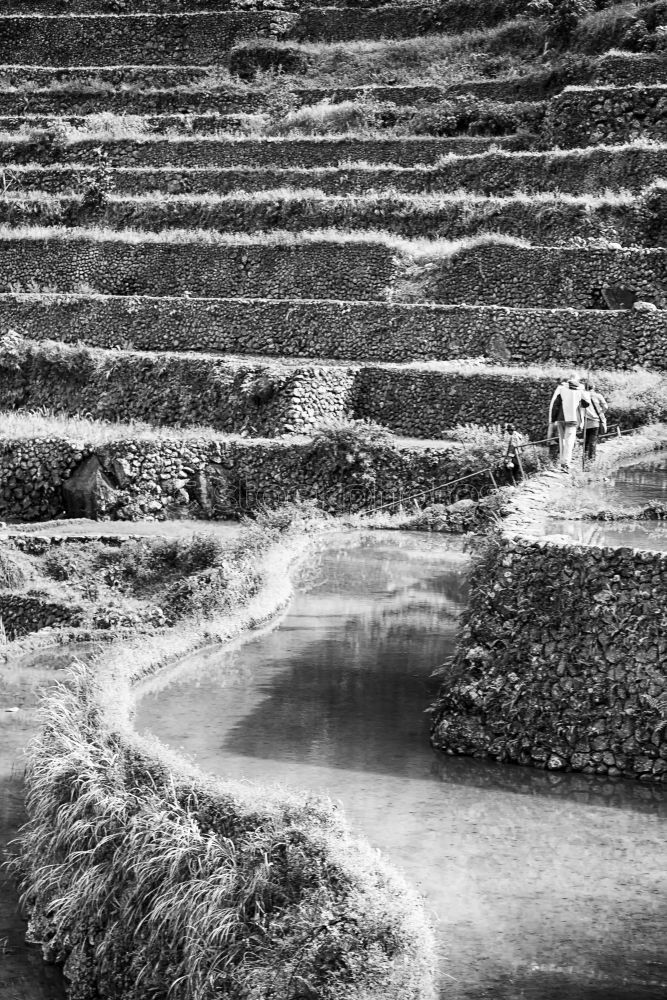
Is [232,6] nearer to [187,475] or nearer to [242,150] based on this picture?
[242,150]

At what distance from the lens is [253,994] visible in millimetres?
8992

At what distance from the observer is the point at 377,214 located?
113 feet

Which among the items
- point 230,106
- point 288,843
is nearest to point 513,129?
point 230,106

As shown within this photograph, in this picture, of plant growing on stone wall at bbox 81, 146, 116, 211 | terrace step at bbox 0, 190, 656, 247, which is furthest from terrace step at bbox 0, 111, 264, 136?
terrace step at bbox 0, 190, 656, 247

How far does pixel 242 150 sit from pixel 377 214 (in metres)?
6.46

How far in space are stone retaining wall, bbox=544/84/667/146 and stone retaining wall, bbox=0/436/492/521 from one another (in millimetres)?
14725

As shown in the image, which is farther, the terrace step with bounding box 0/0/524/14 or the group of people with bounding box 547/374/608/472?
the terrace step with bounding box 0/0/524/14

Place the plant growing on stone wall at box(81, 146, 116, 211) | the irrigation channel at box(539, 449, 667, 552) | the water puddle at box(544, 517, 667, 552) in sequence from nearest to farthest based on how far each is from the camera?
1. the water puddle at box(544, 517, 667, 552)
2. the irrigation channel at box(539, 449, 667, 552)
3. the plant growing on stone wall at box(81, 146, 116, 211)

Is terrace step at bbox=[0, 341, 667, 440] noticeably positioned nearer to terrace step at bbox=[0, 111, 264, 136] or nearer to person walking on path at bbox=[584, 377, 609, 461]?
person walking on path at bbox=[584, 377, 609, 461]

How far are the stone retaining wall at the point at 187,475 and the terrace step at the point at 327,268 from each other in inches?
276

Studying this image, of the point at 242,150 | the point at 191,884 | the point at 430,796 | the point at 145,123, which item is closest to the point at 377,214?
the point at 242,150

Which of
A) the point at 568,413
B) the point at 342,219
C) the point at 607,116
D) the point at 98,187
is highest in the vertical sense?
the point at 607,116

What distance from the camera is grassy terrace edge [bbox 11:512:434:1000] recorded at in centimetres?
903

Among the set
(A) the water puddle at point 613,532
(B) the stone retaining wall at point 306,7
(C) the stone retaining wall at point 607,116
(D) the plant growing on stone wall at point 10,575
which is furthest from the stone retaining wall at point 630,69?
(A) the water puddle at point 613,532
